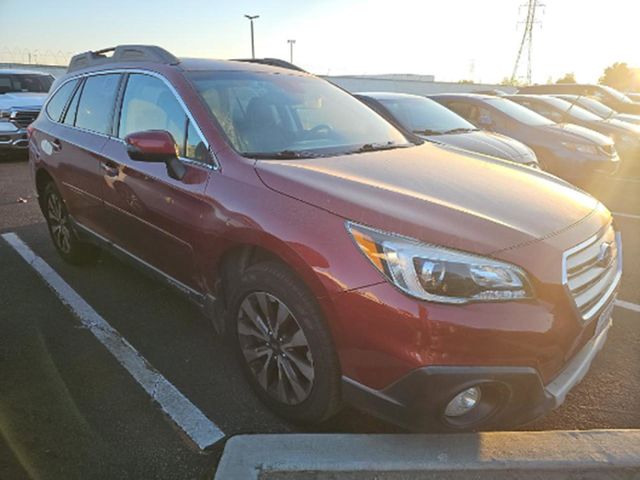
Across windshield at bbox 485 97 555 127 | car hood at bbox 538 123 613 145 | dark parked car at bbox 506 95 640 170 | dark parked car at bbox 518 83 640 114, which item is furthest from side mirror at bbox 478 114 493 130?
dark parked car at bbox 518 83 640 114

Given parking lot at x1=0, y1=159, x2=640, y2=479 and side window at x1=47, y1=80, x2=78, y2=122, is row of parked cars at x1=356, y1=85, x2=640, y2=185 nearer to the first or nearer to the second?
parking lot at x1=0, y1=159, x2=640, y2=479

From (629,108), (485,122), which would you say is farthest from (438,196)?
(629,108)

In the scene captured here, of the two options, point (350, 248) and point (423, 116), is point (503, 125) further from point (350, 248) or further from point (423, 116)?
point (350, 248)

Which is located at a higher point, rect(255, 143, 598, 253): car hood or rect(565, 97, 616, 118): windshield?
rect(255, 143, 598, 253): car hood

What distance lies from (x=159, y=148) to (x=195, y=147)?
7.8 inches

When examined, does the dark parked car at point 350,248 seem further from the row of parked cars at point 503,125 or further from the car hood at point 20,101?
the car hood at point 20,101

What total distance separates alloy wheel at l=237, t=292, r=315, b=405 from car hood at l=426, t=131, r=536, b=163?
403 cm

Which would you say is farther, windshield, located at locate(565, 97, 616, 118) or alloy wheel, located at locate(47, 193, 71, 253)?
windshield, located at locate(565, 97, 616, 118)

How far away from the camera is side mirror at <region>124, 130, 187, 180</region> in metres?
2.57

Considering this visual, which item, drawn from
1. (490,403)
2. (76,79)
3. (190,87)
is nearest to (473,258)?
(490,403)

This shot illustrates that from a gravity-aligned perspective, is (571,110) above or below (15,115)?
above

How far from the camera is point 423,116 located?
259 inches

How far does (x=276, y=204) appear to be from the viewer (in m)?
2.18

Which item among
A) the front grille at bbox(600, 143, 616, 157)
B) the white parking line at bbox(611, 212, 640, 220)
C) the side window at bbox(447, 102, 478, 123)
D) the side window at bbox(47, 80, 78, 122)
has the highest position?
the side window at bbox(47, 80, 78, 122)
